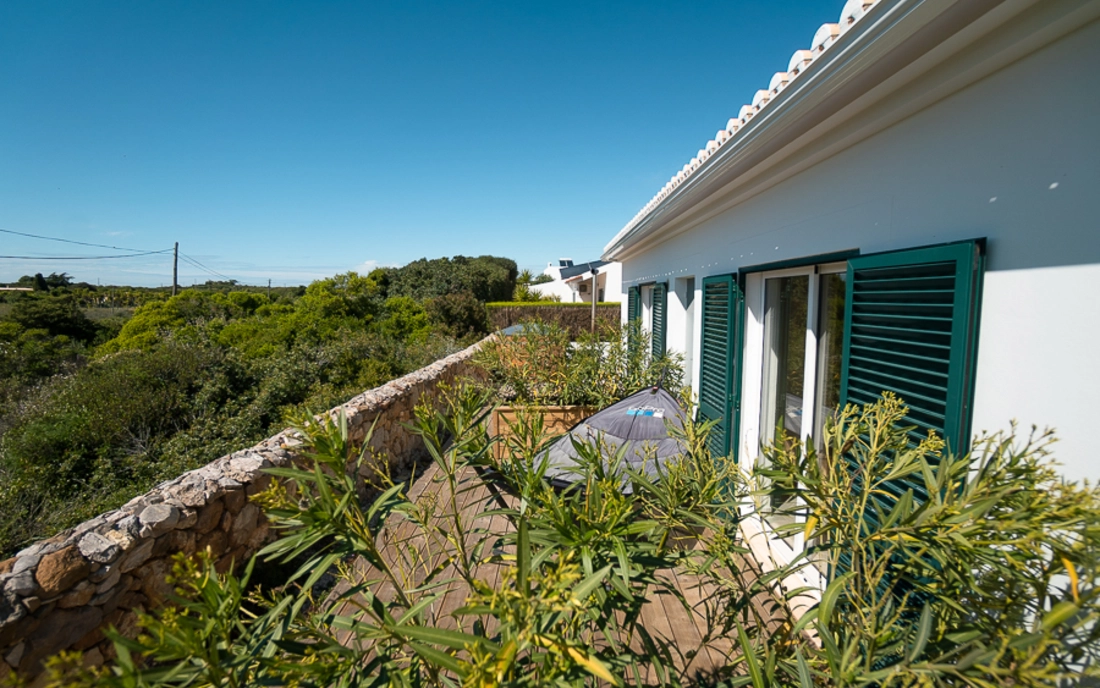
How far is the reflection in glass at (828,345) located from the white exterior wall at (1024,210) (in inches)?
29.5

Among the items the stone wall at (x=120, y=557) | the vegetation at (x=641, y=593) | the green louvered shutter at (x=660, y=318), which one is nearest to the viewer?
the vegetation at (x=641, y=593)

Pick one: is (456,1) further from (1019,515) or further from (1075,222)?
(1019,515)

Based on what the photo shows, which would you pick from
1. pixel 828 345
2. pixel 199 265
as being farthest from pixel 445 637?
pixel 199 265

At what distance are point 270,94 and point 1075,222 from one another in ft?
50.4

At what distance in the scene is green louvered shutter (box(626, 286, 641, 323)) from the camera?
389 inches

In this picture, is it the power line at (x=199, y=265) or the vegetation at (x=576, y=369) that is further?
the power line at (x=199, y=265)

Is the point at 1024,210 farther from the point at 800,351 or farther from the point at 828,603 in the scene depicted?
the point at 800,351

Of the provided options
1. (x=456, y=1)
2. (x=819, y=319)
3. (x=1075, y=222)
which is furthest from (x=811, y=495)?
(x=456, y=1)

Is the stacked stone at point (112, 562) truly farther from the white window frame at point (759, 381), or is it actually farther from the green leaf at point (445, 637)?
the white window frame at point (759, 381)

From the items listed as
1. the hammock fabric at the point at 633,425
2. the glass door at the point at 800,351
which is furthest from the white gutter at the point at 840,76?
the hammock fabric at the point at 633,425

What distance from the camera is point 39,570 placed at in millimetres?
2262

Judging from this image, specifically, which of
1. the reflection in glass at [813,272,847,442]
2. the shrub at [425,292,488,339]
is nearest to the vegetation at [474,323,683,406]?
the reflection in glass at [813,272,847,442]

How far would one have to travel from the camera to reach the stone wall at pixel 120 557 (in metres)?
2.20

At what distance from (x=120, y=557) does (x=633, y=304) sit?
9.07 meters
